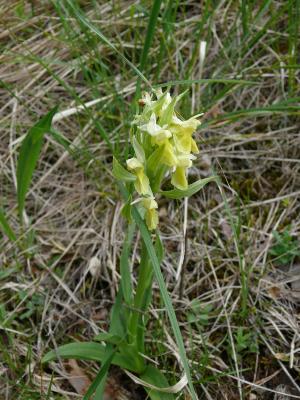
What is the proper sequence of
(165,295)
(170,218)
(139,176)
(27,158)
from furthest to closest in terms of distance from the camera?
(170,218) → (27,158) → (139,176) → (165,295)

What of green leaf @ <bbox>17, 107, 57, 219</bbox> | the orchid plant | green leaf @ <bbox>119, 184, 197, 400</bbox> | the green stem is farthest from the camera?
green leaf @ <bbox>17, 107, 57, 219</bbox>

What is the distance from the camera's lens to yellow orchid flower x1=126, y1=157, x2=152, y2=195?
1.11 meters

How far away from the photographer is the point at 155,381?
1424 millimetres

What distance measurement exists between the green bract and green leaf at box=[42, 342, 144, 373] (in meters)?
0.48

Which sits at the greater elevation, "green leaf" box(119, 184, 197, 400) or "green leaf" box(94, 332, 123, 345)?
"green leaf" box(119, 184, 197, 400)

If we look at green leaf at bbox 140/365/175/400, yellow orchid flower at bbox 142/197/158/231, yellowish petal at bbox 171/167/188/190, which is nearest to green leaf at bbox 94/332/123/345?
green leaf at bbox 140/365/175/400

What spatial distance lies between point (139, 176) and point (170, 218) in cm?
69

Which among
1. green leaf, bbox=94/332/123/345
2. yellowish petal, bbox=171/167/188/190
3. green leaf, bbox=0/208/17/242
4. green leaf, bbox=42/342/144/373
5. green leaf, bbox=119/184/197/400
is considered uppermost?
yellowish petal, bbox=171/167/188/190

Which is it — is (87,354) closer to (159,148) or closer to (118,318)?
(118,318)

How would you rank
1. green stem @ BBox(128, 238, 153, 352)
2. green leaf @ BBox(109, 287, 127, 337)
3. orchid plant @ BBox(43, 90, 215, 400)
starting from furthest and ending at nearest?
green leaf @ BBox(109, 287, 127, 337)
green stem @ BBox(128, 238, 153, 352)
orchid plant @ BBox(43, 90, 215, 400)

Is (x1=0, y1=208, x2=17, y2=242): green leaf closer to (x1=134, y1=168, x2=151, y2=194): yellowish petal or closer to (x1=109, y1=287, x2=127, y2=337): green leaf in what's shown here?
(x1=109, y1=287, x2=127, y2=337): green leaf

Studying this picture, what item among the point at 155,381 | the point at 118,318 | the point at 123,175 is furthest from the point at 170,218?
the point at 123,175

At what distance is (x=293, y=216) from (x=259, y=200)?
0.13m

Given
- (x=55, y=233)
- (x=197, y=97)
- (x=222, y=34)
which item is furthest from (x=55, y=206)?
(x=222, y=34)
